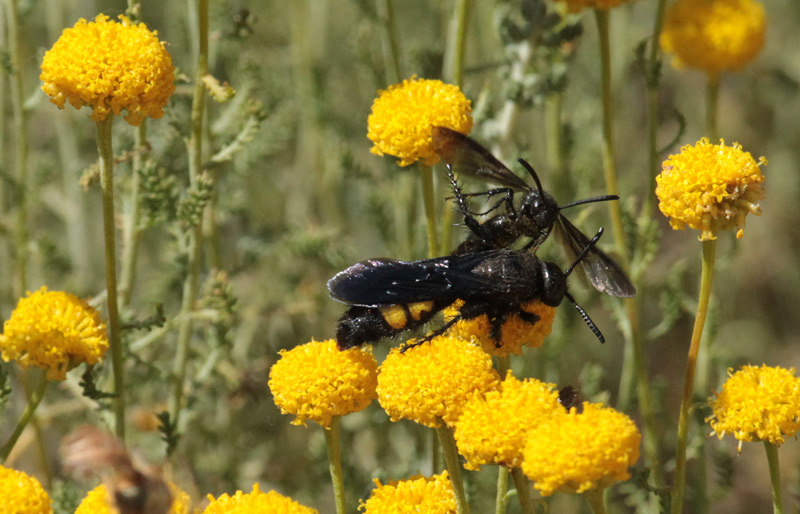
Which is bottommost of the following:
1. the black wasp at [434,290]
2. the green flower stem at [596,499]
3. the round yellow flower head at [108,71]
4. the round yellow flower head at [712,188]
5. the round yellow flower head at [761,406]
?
the green flower stem at [596,499]

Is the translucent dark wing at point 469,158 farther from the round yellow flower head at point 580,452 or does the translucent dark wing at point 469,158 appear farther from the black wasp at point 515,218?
the round yellow flower head at point 580,452

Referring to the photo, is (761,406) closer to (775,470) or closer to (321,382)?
(775,470)

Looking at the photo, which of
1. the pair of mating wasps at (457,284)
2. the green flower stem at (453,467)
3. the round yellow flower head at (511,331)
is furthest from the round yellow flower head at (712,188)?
the green flower stem at (453,467)

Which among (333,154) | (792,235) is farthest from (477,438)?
(792,235)

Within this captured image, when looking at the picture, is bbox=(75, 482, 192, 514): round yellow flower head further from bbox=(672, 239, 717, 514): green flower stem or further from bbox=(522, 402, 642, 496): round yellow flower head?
bbox=(672, 239, 717, 514): green flower stem

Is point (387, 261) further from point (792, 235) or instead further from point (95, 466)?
point (792, 235)

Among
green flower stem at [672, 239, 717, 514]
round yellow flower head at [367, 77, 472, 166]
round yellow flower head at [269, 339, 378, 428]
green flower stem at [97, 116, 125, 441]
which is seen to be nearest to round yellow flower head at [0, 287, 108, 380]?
green flower stem at [97, 116, 125, 441]
